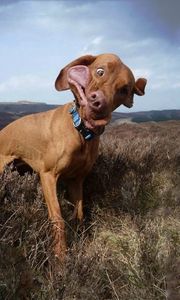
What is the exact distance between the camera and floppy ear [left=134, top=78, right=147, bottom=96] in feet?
15.2

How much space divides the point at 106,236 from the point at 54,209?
0.62m

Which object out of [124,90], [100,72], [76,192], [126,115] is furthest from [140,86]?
[126,115]

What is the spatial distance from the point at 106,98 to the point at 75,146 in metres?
0.57

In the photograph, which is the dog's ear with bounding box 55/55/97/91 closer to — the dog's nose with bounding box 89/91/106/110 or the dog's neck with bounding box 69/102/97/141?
the dog's neck with bounding box 69/102/97/141

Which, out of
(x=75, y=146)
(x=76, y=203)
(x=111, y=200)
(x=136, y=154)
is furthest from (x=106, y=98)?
(x=136, y=154)

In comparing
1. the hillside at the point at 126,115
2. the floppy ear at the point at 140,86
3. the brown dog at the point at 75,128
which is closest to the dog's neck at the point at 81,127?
the brown dog at the point at 75,128

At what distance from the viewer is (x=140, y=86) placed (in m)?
4.68

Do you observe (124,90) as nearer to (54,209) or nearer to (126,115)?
(54,209)

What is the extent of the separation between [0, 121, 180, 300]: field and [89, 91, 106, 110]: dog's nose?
0.91 meters

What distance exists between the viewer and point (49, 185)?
14.4 ft

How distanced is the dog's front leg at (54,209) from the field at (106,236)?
72 mm

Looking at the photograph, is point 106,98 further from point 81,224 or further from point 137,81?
point 81,224

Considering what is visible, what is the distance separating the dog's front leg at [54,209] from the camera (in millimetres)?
4092

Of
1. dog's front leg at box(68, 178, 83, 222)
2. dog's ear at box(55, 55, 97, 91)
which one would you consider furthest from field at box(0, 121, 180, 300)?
dog's ear at box(55, 55, 97, 91)
